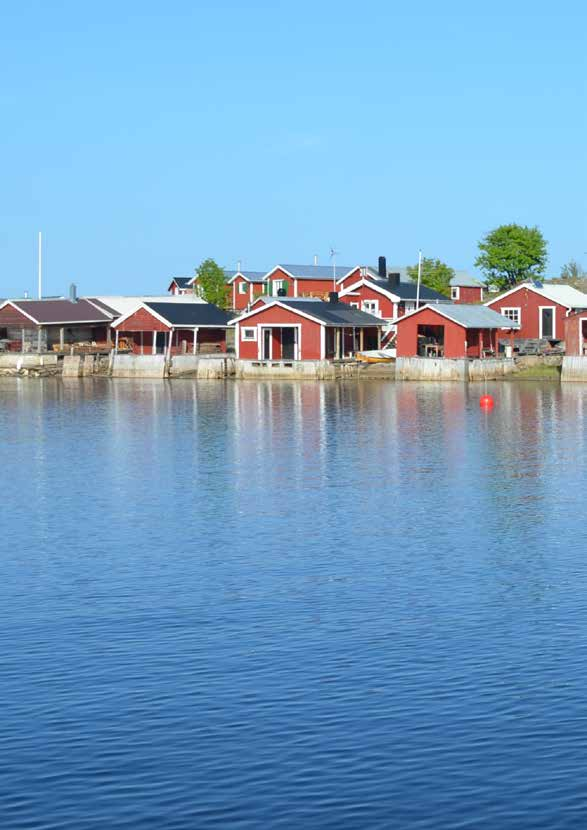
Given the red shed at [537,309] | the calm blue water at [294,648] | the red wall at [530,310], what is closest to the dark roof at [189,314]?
the red shed at [537,309]

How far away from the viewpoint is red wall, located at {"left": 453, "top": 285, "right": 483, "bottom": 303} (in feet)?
458

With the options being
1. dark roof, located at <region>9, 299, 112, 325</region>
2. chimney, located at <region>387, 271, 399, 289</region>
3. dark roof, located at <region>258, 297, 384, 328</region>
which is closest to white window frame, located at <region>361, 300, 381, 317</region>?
chimney, located at <region>387, 271, 399, 289</region>

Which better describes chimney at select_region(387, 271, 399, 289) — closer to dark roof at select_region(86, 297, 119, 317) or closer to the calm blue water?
dark roof at select_region(86, 297, 119, 317)

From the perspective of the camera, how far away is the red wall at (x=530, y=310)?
103 metres

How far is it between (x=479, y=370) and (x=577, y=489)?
54.6 meters

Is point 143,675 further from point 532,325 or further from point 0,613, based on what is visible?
point 532,325

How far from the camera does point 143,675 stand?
19.6m

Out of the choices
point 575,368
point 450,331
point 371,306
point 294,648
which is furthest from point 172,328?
point 294,648

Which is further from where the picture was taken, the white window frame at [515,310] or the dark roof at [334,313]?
the white window frame at [515,310]

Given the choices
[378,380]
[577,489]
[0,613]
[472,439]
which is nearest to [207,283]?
[378,380]

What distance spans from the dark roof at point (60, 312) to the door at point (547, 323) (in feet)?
109

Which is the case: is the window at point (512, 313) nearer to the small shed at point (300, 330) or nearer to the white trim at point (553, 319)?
the white trim at point (553, 319)

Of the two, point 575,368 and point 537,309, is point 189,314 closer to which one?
point 537,309

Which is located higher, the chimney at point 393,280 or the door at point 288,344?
the chimney at point 393,280
